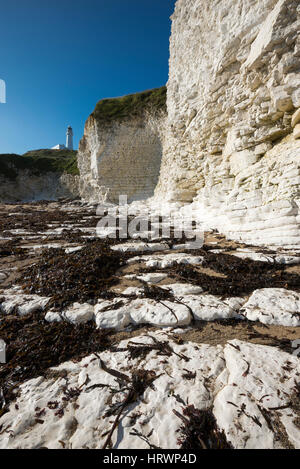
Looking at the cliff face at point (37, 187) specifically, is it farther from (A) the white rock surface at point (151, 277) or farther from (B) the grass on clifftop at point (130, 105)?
(A) the white rock surface at point (151, 277)

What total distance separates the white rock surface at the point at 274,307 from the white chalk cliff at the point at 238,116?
7.54 ft

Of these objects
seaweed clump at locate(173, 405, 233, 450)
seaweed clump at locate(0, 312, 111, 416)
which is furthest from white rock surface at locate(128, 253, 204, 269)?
seaweed clump at locate(173, 405, 233, 450)

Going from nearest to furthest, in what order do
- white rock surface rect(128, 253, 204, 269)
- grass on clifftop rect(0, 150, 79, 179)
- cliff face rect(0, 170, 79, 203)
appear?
white rock surface rect(128, 253, 204, 269)
cliff face rect(0, 170, 79, 203)
grass on clifftop rect(0, 150, 79, 179)

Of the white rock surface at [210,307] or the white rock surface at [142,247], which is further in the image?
the white rock surface at [142,247]

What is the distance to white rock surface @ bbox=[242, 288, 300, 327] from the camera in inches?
88.4

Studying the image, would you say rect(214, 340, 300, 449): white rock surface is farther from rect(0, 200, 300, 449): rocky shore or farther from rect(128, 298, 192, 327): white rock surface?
rect(128, 298, 192, 327): white rock surface

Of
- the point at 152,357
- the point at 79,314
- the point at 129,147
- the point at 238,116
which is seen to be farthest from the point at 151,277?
the point at 129,147

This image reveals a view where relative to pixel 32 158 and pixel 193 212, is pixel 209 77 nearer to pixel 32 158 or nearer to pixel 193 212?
pixel 193 212

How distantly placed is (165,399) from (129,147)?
22.7 m

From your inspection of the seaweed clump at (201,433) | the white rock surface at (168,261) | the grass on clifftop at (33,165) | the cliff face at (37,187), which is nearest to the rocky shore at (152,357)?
the seaweed clump at (201,433)

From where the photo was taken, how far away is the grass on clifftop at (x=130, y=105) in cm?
2130

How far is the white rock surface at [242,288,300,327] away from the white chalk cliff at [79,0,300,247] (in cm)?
230

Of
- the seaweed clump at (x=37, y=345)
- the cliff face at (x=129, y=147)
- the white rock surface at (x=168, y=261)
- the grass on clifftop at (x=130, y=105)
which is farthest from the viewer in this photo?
the grass on clifftop at (x=130, y=105)

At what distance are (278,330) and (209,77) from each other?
10.8 meters
